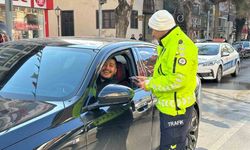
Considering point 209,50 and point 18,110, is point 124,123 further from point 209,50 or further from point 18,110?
point 209,50

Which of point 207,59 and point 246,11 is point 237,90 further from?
point 246,11

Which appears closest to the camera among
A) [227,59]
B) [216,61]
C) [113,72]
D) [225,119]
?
[113,72]

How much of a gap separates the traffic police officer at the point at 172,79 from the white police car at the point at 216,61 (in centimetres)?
1048

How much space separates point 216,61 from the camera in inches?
554

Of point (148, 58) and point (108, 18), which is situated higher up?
point (108, 18)

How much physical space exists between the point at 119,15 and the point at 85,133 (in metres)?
17.6

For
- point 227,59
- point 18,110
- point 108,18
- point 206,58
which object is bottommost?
point 227,59

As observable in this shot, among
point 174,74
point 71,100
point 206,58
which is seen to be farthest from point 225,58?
point 71,100

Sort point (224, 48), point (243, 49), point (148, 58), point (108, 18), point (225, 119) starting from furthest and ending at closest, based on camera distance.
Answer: point (108, 18) < point (243, 49) < point (224, 48) < point (225, 119) < point (148, 58)

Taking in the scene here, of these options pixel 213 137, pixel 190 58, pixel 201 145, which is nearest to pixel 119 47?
pixel 190 58

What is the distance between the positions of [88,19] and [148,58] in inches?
1243

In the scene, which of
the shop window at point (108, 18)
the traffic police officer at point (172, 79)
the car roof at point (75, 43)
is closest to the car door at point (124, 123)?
the car roof at point (75, 43)

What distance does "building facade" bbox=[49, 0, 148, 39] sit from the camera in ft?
115

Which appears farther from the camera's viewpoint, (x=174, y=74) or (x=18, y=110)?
(x=174, y=74)
